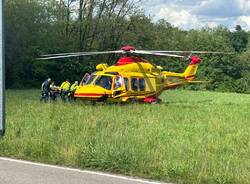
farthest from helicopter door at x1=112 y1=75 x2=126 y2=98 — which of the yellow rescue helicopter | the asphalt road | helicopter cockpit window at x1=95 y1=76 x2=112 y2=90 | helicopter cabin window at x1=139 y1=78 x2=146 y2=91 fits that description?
the asphalt road

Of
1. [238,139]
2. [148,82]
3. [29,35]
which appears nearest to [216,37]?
[29,35]

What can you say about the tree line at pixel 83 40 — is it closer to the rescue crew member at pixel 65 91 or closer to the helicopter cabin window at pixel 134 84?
the rescue crew member at pixel 65 91

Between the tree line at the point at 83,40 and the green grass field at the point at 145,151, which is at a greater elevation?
the tree line at the point at 83,40

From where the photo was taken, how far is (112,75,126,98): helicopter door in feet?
88.6

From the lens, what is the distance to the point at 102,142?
33.6ft

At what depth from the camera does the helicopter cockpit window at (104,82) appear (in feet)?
→ 87.5

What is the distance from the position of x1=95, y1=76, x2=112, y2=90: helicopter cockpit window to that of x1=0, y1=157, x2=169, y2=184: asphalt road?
17.7 m

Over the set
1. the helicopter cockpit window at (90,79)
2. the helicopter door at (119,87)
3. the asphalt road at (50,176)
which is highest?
the helicopter cockpit window at (90,79)

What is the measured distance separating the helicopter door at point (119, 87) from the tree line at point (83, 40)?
2709cm

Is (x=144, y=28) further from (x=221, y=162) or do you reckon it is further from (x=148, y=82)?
(x=221, y=162)

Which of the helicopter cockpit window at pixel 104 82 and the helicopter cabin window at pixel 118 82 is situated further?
the helicopter cabin window at pixel 118 82

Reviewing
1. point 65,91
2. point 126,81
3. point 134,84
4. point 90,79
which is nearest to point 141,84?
point 134,84

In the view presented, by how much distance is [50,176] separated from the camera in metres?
8.03

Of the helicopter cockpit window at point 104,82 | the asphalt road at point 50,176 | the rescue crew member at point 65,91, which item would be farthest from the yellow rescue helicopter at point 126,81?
the asphalt road at point 50,176
